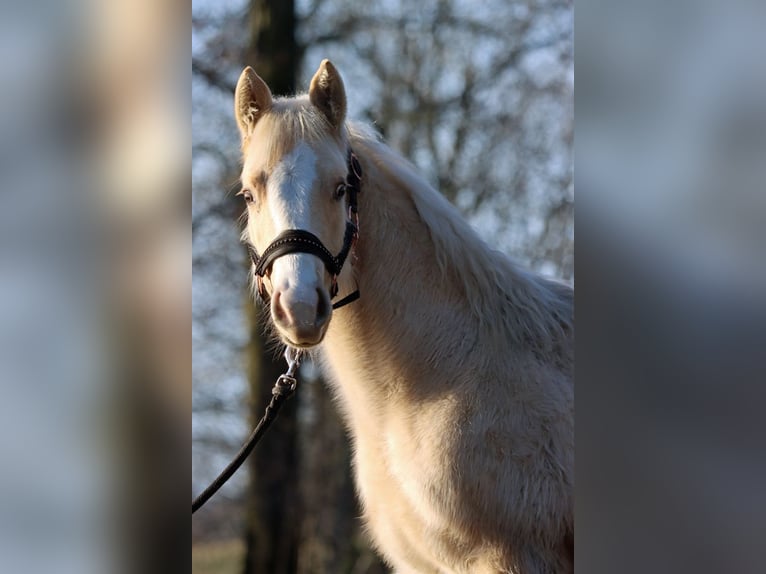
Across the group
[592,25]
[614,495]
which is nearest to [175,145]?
[592,25]

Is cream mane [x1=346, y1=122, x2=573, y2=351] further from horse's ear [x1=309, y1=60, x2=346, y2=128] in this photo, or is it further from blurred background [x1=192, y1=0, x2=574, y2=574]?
blurred background [x1=192, y1=0, x2=574, y2=574]

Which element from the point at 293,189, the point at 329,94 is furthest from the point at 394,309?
the point at 329,94

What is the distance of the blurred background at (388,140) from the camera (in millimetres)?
7297

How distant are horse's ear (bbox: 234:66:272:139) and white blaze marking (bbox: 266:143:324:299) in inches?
10.5

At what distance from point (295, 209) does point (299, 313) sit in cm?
32

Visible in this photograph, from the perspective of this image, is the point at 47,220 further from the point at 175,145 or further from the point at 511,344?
the point at 511,344

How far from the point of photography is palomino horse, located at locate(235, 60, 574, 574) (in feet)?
7.58

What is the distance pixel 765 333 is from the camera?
74 centimetres

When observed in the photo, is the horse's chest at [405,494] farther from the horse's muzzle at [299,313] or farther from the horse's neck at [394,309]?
the horse's muzzle at [299,313]

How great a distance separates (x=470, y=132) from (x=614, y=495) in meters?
7.12

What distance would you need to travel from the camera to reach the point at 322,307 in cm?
217

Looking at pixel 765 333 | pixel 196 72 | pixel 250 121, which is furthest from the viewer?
pixel 196 72

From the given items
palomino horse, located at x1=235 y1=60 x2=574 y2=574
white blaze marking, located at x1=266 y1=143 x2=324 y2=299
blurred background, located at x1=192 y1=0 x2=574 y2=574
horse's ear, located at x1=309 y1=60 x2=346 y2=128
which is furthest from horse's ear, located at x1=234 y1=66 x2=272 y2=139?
blurred background, located at x1=192 y1=0 x2=574 y2=574

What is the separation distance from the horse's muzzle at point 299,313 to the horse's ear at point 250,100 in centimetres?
69
